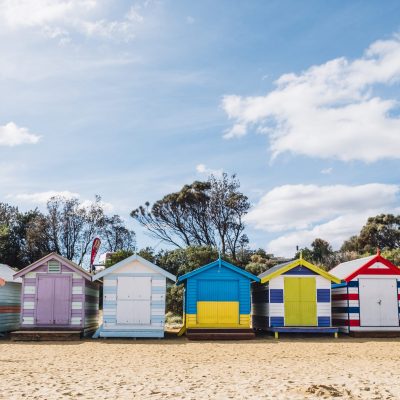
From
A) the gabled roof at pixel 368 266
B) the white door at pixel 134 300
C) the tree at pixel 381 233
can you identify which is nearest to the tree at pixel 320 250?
the tree at pixel 381 233

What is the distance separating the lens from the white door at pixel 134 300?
18.9 meters

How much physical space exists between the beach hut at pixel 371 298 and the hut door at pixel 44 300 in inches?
430

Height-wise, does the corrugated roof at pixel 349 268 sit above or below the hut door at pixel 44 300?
above

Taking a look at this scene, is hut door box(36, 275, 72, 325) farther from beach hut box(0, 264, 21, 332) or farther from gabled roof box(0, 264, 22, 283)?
gabled roof box(0, 264, 22, 283)

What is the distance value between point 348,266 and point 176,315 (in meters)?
11.2

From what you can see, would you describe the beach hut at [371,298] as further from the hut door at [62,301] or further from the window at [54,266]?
the window at [54,266]

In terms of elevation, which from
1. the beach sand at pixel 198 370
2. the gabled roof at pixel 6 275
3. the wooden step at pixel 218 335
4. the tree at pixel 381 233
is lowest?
the beach sand at pixel 198 370

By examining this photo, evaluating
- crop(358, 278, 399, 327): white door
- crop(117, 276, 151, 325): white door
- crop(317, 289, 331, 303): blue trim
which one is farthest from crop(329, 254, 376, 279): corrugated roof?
crop(117, 276, 151, 325): white door

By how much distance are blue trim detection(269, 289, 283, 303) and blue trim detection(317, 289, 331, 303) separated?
4.80ft

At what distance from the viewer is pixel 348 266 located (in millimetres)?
22281

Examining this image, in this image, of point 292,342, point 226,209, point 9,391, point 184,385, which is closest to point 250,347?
point 292,342

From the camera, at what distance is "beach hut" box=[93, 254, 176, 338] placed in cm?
1878

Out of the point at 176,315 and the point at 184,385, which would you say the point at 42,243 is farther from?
the point at 184,385

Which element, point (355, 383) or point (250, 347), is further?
point (250, 347)
